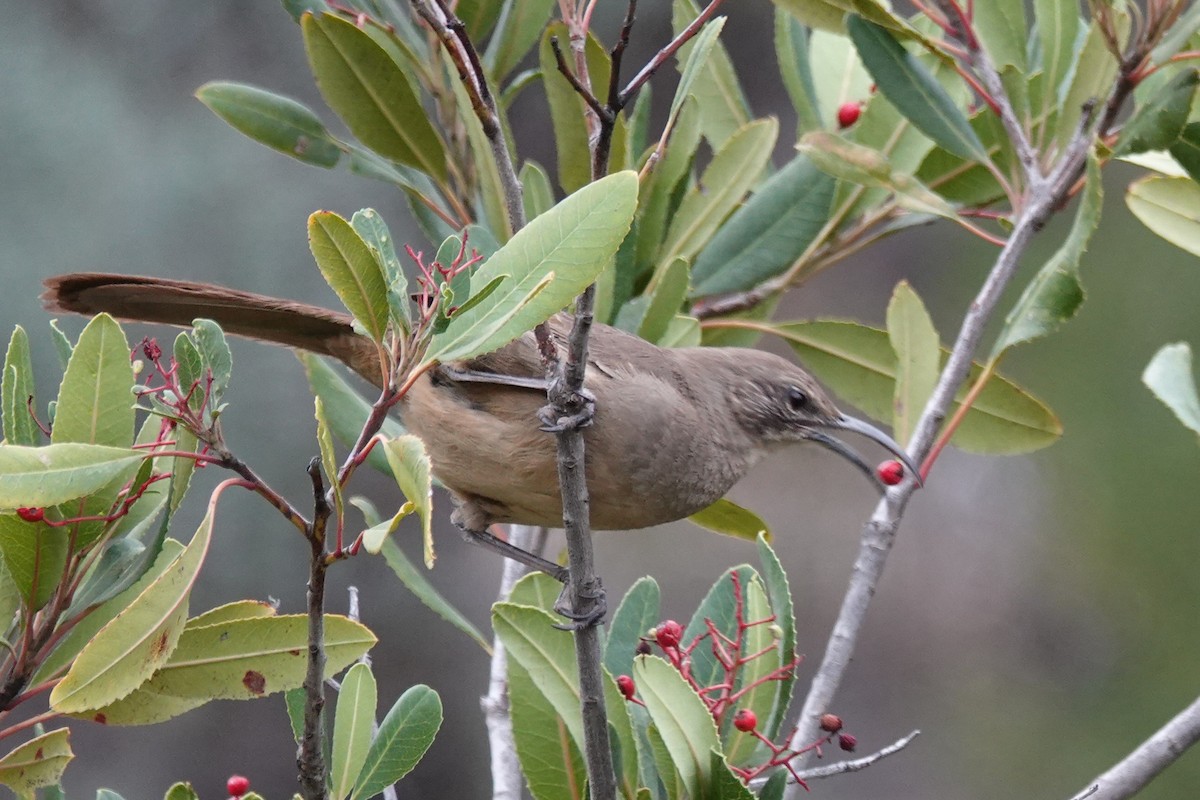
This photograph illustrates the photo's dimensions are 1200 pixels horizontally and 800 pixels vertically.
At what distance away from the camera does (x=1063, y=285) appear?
2785 mm

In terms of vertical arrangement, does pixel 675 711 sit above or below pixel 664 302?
below

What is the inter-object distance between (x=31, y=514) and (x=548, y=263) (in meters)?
0.93

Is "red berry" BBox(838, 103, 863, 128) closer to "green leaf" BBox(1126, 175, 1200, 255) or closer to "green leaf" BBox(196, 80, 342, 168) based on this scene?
"green leaf" BBox(1126, 175, 1200, 255)

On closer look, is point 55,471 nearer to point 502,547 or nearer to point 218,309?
point 218,309

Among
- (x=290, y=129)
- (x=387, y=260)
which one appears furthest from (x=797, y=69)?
(x=387, y=260)

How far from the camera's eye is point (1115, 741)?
7914 mm

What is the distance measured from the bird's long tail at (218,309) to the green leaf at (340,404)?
5.3 inches

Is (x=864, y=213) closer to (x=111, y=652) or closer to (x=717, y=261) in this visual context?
(x=717, y=261)

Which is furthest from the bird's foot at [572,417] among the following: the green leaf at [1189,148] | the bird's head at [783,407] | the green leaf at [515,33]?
the green leaf at [1189,148]

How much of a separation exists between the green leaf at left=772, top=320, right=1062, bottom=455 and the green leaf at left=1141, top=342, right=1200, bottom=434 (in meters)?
0.79

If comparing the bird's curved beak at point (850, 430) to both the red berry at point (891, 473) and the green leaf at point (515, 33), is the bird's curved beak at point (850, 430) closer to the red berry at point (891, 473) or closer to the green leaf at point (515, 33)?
the red berry at point (891, 473)

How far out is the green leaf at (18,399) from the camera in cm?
225

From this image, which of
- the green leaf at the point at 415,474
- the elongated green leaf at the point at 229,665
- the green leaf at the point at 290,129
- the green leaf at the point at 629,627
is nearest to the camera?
the green leaf at the point at 415,474

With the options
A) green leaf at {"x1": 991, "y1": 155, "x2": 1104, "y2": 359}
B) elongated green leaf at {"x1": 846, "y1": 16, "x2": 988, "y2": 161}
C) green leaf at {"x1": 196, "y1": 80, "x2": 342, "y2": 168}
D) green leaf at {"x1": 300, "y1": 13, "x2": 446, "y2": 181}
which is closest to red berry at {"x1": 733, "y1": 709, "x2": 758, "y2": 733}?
green leaf at {"x1": 991, "y1": 155, "x2": 1104, "y2": 359}
